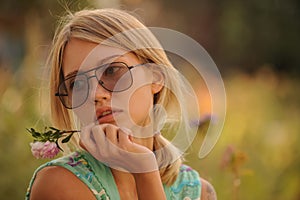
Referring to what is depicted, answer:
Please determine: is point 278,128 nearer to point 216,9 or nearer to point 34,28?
point 34,28

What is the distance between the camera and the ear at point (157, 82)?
1929 millimetres

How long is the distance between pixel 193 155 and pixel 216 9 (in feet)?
21.6

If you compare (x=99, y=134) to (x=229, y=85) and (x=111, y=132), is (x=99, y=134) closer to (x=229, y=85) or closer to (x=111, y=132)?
(x=111, y=132)

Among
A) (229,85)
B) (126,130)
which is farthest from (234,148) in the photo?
(229,85)

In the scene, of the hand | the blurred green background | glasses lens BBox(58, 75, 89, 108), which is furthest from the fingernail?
the blurred green background

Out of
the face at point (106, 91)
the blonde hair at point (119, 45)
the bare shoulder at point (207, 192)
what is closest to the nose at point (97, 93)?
the face at point (106, 91)

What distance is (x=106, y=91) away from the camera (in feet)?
5.77

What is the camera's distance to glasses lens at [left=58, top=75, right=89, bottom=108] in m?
1.78

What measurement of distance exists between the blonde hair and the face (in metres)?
0.02

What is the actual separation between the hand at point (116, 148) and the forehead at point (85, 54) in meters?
0.15

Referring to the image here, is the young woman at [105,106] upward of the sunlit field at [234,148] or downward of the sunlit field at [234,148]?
upward

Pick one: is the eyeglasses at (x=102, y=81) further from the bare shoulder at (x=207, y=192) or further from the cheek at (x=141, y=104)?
the bare shoulder at (x=207, y=192)

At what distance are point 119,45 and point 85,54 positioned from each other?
0.09 metres

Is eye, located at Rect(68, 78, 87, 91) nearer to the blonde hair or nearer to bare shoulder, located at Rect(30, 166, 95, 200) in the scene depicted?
the blonde hair
